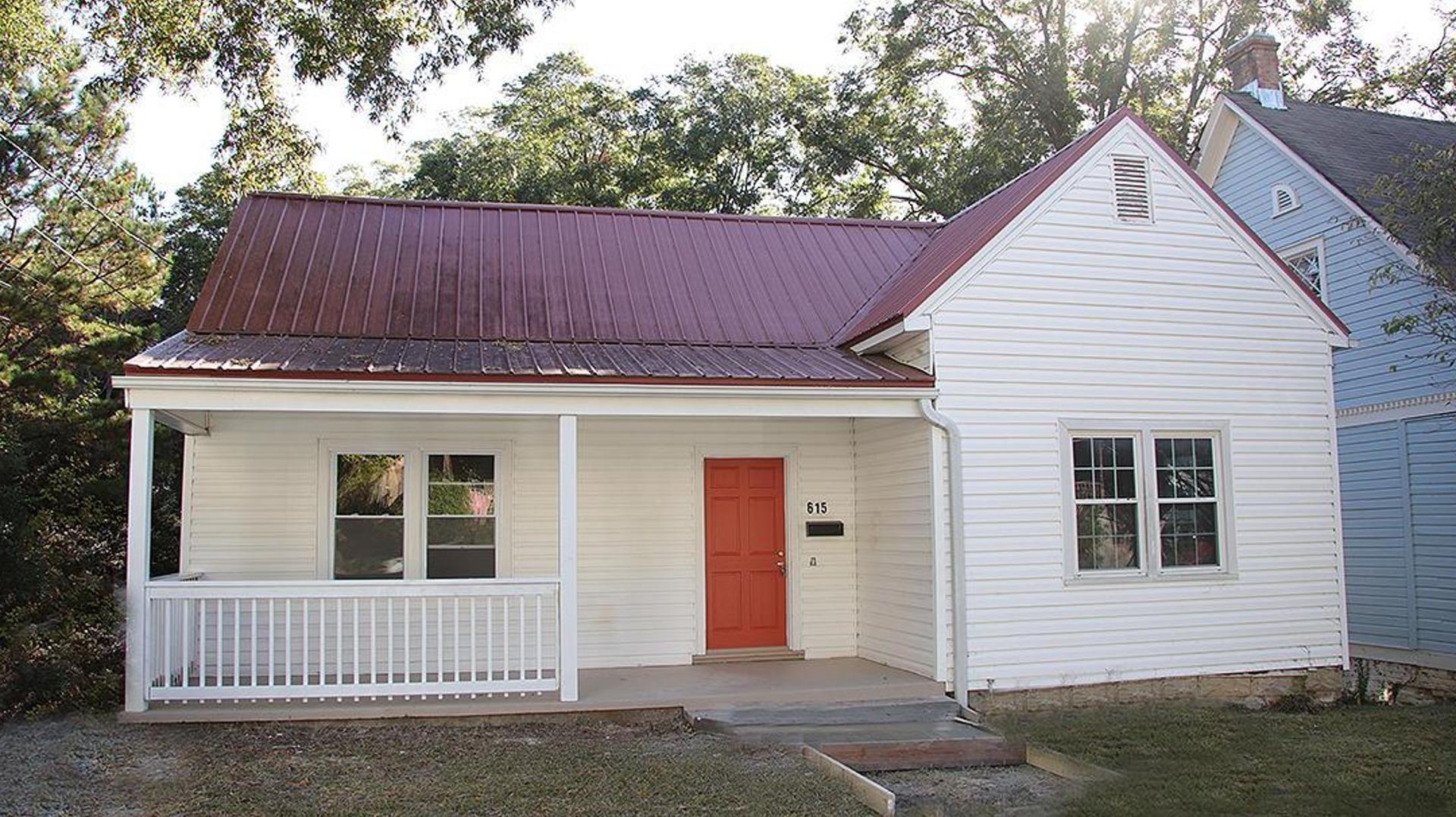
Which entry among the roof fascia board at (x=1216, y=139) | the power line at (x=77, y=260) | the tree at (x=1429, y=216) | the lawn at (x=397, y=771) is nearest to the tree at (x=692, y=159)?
the power line at (x=77, y=260)

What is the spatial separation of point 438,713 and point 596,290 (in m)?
4.80

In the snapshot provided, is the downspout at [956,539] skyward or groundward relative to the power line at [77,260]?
groundward

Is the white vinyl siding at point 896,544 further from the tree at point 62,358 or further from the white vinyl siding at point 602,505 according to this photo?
the tree at point 62,358

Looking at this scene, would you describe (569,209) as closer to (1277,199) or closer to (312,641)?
(312,641)

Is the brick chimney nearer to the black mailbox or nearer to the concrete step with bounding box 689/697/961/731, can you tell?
the black mailbox

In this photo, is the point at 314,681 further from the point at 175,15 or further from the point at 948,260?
the point at 175,15

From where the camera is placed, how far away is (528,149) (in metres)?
27.4

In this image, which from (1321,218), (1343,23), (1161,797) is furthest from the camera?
(1343,23)

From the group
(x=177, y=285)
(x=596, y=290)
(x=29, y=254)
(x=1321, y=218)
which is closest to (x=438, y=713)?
(x=596, y=290)

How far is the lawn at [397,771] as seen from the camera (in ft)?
22.1

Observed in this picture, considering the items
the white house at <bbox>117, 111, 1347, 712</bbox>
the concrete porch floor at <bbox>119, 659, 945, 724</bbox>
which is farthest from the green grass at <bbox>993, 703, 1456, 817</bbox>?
the concrete porch floor at <bbox>119, 659, 945, 724</bbox>

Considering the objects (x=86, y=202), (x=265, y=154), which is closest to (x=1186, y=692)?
(x=265, y=154)

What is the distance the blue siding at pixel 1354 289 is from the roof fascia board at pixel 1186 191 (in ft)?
5.48

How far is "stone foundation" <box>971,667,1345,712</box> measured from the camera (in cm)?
994
